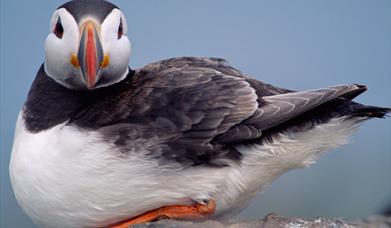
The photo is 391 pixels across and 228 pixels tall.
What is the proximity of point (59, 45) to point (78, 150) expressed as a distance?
40cm

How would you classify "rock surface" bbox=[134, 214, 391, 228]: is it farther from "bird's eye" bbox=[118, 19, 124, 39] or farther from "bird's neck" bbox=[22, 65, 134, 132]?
"bird's eye" bbox=[118, 19, 124, 39]

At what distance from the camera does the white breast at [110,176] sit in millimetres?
2889

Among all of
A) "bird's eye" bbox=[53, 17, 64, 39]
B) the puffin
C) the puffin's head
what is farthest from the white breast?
"bird's eye" bbox=[53, 17, 64, 39]

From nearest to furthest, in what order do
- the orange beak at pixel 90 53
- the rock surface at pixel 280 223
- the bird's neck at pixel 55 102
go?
A: the orange beak at pixel 90 53 < the rock surface at pixel 280 223 < the bird's neck at pixel 55 102

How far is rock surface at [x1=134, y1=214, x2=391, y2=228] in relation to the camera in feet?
9.59

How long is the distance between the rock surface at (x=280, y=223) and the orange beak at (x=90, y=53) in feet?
1.97

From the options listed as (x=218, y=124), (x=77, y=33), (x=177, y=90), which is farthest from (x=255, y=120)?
(x=77, y=33)

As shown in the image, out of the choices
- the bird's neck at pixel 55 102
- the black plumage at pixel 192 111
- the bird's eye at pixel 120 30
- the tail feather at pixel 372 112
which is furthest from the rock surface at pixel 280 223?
A: the bird's eye at pixel 120 30

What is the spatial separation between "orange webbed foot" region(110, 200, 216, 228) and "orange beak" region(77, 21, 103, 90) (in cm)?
56

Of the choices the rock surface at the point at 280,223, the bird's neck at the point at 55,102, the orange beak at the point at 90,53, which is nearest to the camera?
the orange beak at the point at 90,53

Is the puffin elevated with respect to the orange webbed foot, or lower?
elevated

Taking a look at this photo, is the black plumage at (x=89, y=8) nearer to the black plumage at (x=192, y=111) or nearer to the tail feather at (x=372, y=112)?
the black plumage at (x=192, y=111)

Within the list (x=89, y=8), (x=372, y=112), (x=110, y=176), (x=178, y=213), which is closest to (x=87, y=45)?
(x=89, y=8)

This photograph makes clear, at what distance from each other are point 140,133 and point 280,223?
2.11 ft
